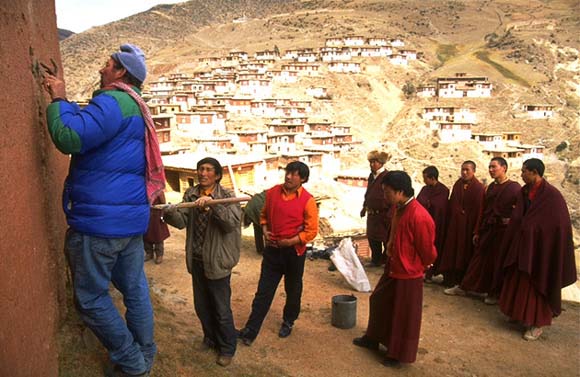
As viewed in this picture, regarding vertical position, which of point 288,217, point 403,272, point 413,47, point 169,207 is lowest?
point 403,272

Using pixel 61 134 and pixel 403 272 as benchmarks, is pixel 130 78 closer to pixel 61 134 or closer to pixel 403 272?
pixel 61 134

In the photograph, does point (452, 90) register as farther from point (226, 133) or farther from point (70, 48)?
point (70, 48)

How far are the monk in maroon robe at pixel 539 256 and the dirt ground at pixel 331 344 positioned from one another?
0.35 metres

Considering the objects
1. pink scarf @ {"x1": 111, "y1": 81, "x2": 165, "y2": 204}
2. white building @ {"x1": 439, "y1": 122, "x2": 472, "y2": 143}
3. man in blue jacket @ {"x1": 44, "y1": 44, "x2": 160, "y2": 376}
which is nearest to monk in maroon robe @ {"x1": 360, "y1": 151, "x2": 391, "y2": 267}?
pink scarf @ {"x1": 111, "y1": 81, "x2": 165, "y2": 204}

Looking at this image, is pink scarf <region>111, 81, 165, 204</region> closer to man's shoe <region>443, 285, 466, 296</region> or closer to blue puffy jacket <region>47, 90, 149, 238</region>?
blue puffy jacket <region>47, 90, 149, 238</region>

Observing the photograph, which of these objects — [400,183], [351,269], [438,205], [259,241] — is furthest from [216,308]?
[259,241]

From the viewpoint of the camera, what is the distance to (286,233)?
13.1ft

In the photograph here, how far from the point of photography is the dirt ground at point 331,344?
11.1 feet

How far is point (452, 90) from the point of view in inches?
2301

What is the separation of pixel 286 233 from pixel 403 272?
1037 millimetres

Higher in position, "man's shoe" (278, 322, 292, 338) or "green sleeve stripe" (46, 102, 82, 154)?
"green sleeve stripe" (46, 102, 82, 154)

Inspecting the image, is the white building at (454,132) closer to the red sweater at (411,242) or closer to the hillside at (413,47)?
the hillside at (413,47)

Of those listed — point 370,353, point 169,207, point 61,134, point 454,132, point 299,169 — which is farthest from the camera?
point 454,132

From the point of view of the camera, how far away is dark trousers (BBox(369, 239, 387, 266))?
6977mm
